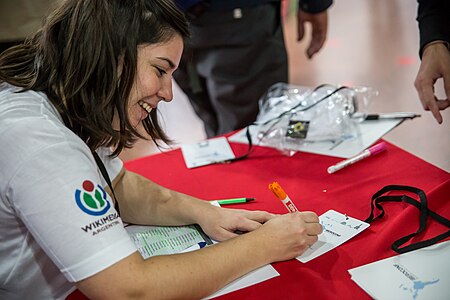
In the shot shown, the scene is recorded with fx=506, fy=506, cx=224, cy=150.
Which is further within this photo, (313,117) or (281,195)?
(313,117)

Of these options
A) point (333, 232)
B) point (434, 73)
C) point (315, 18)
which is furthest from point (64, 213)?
point (315, 18)

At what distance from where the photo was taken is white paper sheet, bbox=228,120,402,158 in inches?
54.1

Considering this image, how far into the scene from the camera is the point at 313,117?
4.83ft

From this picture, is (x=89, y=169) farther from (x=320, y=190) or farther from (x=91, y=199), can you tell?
(x=320, y=190)

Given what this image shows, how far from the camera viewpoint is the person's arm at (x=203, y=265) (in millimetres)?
786

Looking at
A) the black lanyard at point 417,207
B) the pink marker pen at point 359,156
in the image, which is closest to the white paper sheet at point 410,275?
the black lanyard at point 417,207

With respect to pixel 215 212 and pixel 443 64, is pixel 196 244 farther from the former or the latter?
pixel 443 64

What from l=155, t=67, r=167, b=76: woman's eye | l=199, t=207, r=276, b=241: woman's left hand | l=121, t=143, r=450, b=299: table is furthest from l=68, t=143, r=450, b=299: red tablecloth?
l=155, t=67, r=167, b=76: woman's eye

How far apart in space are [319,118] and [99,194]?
82 cm

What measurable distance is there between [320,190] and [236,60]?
0.90 m

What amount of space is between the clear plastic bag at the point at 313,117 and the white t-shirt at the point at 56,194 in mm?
717

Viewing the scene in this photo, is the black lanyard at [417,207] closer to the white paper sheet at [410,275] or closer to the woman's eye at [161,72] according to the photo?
the white paper sheet at [410,275]

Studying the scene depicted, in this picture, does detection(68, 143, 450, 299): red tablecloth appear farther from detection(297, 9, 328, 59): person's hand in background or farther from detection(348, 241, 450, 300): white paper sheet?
detection(297, 9, 328, 59): person's hand in background

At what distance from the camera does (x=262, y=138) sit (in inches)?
59.0
